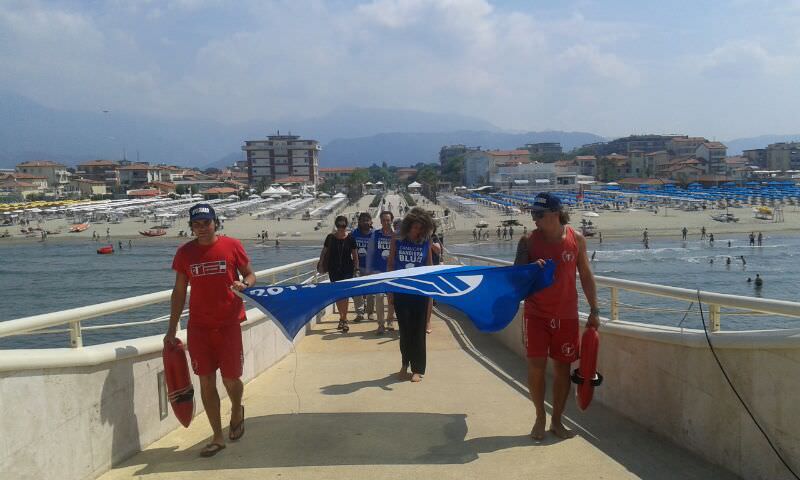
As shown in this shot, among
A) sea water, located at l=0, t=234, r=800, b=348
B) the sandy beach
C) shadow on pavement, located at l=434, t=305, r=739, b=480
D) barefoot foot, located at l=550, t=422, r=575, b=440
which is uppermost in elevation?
barefoot foot, located at l=550, t=422, r=575, b=440

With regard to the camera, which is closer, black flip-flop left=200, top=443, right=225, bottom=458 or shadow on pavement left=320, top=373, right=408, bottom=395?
black flip-flop left=200, top=443, right=225, bottom=458

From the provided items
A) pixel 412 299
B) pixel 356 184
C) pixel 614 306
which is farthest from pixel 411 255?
pixel 356 184

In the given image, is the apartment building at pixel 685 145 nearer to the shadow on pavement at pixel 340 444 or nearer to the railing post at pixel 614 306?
the railing post at pixel 614 306

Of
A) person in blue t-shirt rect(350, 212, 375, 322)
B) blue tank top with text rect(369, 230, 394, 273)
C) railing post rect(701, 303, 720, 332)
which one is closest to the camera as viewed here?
railing post rect(701, 303, 720, 332)

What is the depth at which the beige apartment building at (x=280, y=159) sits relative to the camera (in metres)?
→ 148

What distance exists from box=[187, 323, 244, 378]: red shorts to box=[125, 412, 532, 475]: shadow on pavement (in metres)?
0.49

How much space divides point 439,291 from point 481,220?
6430cm

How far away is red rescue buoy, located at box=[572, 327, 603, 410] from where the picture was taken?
4086mm

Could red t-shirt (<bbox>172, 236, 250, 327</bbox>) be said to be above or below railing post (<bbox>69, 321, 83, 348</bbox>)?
above

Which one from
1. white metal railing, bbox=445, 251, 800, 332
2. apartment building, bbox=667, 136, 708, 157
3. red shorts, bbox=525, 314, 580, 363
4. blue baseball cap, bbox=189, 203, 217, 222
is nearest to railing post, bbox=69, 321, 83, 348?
blue baseball cap, bbox=189, 203, 217, 222

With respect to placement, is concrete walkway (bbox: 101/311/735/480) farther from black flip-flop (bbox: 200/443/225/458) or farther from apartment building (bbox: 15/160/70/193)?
apartment building (bbox: 15/160/70/193)

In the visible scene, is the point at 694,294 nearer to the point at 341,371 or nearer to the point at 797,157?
the point at 341,371

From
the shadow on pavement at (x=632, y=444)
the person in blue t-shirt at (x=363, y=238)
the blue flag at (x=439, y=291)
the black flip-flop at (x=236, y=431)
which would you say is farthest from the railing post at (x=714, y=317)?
the person in blue t-shirt at (x=363, y=238)

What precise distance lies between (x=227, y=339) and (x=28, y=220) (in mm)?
80839
